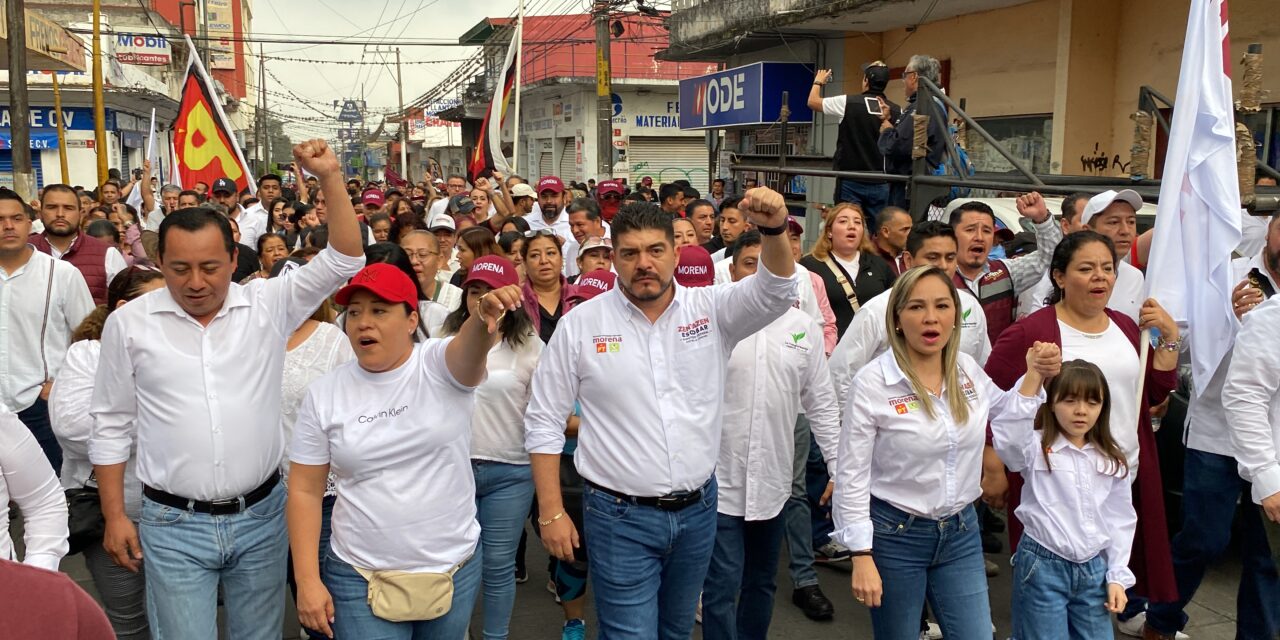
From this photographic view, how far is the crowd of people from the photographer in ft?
10.5

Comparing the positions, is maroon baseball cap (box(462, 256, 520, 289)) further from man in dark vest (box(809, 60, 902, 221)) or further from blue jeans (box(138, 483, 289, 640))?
man in dark vest (box(809, 60, 902, 221))

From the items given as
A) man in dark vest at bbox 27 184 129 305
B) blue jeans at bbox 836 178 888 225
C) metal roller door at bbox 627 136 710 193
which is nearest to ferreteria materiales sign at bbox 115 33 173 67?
metal roller door at bbox 627 136 710 193

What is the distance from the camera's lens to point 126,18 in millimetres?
48031

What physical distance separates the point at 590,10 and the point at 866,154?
16.1 metres

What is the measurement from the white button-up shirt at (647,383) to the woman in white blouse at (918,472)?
0.47 meters

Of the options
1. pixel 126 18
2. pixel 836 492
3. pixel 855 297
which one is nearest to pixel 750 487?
pixel 836 492

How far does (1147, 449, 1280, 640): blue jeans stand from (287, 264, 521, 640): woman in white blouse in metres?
3.06

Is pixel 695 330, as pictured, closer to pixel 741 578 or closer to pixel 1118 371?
pixel 741 578

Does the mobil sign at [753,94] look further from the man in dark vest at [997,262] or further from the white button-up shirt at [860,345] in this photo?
the white button-up shirt at [860,345]

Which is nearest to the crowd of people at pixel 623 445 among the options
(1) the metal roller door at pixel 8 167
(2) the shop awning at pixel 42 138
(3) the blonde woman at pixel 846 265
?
(3) the blonde woman at pixel 846 265

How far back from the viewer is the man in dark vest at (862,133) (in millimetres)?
8211

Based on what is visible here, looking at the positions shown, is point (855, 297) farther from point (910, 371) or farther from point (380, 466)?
point (380, 466)

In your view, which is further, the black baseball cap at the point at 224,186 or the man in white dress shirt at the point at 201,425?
the black baseball cap at the point at 224,186

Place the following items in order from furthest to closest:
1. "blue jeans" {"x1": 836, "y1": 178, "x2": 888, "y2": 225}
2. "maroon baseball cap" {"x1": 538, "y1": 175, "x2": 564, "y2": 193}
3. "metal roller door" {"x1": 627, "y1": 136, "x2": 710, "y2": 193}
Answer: "metal roller door" {"x1": 627, "y1": 136, "x2": 710, "y2": 193}
"maroon baseball cap" {"x1": 538, "y1": 175, "x2": 564, "y2": 193}
"blue jeans" {"x1": 836, "y1": 178, "x2": 888, "y2": 225}
